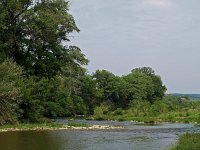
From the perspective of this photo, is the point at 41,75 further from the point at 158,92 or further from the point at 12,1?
the point at 158,92

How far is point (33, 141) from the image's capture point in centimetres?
2762

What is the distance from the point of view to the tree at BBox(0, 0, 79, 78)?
5044cm

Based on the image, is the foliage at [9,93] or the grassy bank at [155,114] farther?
the grassy bank at [155,114]

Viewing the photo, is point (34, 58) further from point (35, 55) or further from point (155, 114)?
point (155, 114)

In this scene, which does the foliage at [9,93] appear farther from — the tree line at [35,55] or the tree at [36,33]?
the tree at [36,33]

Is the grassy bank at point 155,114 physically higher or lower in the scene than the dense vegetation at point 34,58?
lower

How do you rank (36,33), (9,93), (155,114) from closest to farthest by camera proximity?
1. (9,93)
2. (36,33)
3. (155,114)

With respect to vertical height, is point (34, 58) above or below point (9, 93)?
above

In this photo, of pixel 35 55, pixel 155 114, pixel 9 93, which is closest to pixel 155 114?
pixel 155 114

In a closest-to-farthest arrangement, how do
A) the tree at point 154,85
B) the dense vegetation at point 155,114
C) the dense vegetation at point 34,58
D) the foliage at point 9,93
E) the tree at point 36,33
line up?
the foliage at point 9,93
the dense vegetation at point 34,58
the tree at point 36,33
the dense vegetation at point 155,114
the tree at point 154,85

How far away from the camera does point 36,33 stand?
5138cm

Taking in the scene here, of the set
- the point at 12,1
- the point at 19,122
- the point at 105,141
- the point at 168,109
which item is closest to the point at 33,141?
the point at 105,141

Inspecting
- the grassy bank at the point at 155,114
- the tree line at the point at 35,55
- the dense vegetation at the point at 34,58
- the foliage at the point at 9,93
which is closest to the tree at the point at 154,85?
the grassy bank at the point at 155,114

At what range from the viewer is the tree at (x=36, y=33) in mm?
50438
